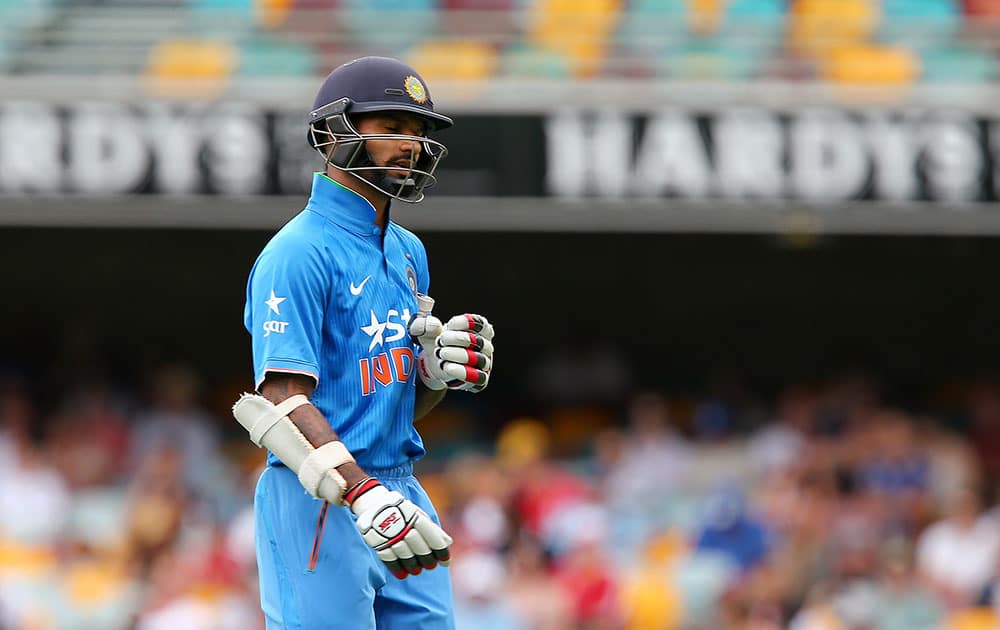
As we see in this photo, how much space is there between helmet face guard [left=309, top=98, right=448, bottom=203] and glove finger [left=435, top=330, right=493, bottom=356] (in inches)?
13.0

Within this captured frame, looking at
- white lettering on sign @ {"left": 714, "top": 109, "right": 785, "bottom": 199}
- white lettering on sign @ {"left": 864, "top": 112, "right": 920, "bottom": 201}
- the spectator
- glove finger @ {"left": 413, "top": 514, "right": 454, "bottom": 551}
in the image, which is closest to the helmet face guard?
glove finger @ {"left": 413, "top": 514, "right": 454, "bottom": 551}

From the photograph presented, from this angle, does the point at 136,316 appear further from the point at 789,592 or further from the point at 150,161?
the point at 789,592

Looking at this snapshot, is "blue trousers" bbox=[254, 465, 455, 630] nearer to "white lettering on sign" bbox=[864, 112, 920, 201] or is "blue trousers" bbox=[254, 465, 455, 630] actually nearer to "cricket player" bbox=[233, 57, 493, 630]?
"cricket player" bbox=[233, 57, 493, 630]

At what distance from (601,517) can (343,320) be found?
6.04m

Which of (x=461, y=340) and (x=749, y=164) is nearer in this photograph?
(x=461, y=340)

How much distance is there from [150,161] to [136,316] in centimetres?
309

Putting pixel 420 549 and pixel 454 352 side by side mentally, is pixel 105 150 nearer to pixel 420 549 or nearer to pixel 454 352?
pixel 454 352

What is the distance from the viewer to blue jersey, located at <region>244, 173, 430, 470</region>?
133 inches

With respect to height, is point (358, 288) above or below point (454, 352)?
above

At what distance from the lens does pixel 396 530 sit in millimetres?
3207

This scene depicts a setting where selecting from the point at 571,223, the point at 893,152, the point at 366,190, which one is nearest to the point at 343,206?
the point at 366,190

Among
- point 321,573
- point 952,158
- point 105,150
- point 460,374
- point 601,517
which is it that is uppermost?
point 460,374

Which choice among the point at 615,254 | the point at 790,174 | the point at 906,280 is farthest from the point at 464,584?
the point at 906,280

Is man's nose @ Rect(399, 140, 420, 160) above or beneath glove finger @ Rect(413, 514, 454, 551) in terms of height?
above
